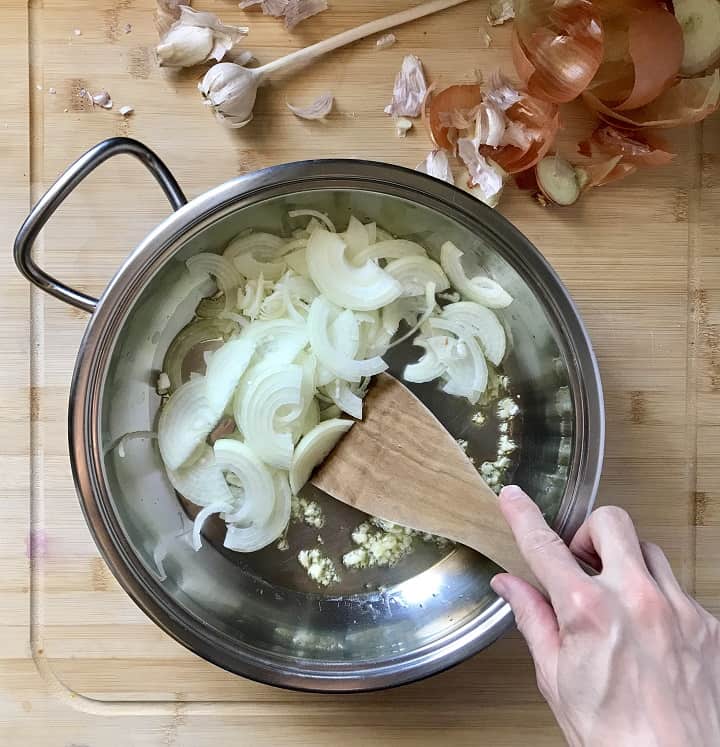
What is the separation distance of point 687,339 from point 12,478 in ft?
3.37

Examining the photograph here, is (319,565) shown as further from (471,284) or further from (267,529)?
(471,284)

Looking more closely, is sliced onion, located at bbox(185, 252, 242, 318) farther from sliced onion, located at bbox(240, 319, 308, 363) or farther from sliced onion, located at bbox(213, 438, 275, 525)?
sliced onion, located at bbox(213, 438, 275, 525)

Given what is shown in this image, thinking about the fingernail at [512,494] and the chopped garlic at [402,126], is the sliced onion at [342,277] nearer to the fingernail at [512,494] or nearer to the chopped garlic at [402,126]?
the chopped garlic at [402,126]

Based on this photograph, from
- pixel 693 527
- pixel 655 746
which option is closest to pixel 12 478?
pixel 655 746

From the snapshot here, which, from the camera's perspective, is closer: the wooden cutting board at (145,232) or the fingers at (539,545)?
the fingers at (539,545)

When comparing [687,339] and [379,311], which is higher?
[379,311]

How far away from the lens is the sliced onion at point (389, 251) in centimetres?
107

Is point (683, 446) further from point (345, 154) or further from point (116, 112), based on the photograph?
point (116, 112)

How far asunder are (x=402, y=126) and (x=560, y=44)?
24cm

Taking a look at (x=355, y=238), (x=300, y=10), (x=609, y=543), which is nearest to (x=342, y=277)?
(x=355, y=238)

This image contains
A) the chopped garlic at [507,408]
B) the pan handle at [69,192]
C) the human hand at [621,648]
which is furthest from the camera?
the chopped garlic at [507,408]

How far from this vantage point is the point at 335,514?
1.12 m

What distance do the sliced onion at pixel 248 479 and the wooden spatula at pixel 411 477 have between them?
8 cm

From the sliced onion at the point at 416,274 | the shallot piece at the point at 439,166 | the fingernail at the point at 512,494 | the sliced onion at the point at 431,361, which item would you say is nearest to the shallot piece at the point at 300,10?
the shallot piece at the point at 439,166
